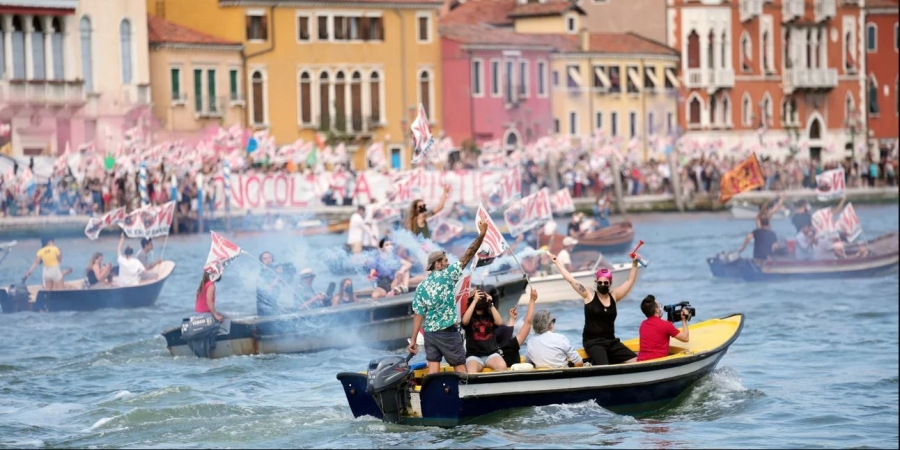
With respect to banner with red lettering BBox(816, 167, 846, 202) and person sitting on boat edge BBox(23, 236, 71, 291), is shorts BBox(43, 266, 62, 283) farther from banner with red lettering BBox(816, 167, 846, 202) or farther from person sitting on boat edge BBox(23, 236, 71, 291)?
banner with red lettering BBox(816, 167, 846, 202)

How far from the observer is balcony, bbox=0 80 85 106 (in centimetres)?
5644

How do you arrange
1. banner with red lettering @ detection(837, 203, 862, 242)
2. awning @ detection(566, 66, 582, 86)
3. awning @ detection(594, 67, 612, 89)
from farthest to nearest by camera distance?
awning @ detection(594, 67, 612, 89), awning @ detection(566, 66, 582, 86), banner with red lettering @ detection(837, 203, 862, 242)

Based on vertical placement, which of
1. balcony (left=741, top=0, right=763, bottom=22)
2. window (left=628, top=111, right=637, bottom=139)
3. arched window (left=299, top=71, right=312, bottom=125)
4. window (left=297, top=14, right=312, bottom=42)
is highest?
balcony (left=741, top=0, right=763, bottom=22)

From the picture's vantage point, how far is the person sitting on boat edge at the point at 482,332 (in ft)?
63.4

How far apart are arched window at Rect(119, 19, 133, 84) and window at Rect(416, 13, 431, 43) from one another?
42.0ft

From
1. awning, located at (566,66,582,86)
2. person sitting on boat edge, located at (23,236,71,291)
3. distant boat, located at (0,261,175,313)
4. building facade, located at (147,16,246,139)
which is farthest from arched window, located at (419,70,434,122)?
person sitting on boat edge, located at (23,236,71,291)

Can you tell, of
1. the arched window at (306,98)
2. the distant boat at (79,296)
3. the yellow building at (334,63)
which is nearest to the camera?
the distant boat at (79,296)

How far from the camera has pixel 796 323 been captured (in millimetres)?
30844

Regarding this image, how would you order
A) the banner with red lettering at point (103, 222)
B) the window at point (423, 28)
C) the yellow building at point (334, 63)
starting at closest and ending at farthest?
the banner with red lettering at point (103, 222), the yellow building at point (334, 63), the window at point (423, 28)

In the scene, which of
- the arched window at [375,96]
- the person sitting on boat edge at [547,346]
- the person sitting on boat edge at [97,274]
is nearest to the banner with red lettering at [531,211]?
the person sitting on boat edge at [97,274]

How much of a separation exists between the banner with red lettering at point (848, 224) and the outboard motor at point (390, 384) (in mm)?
19772

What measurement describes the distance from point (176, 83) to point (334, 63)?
692cm

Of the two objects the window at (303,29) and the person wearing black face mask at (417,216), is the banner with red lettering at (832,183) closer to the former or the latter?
the person wearing black face mask at (417,216)

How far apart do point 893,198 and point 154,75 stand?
2824 centimetres
